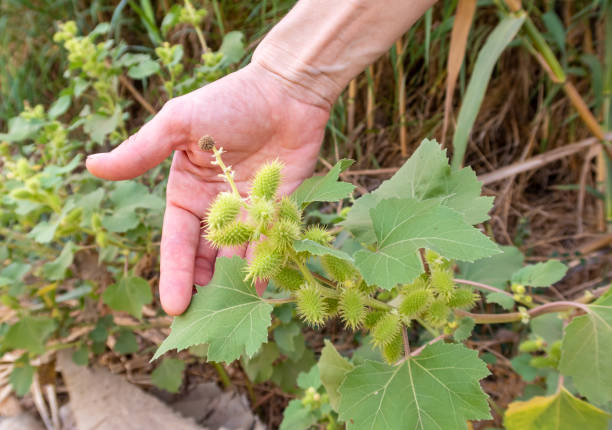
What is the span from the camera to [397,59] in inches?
87.5

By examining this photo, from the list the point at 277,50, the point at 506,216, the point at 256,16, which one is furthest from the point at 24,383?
the point at 506,216

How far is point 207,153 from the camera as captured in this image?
4.08ft

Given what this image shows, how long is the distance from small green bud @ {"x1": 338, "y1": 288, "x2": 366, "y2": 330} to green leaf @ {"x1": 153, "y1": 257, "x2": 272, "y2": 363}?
14 cm

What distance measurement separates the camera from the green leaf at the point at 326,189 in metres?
0.81

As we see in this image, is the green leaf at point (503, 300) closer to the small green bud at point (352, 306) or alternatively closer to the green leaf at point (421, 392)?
the green leaf at point (421, 392)

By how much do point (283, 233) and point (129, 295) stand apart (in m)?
1.10

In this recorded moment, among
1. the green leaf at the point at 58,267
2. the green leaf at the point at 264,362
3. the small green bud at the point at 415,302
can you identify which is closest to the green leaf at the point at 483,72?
the small green bud at the point at 415,302

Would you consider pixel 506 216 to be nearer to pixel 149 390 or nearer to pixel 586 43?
pixel 586 43

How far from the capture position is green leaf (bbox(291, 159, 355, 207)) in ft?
2.64

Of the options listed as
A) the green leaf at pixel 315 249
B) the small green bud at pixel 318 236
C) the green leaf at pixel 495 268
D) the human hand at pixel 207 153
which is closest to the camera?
the green leaf at pixel 315 249

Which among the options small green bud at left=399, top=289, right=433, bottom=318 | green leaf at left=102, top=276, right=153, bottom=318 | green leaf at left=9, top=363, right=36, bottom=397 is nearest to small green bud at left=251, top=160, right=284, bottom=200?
small green bud at left=399, top=289, right=433, bottom=318

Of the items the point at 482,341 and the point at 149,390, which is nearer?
the point at 482,341

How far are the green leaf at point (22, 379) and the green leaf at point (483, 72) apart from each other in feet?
6.15

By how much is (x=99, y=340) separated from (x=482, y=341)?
1609 millimetres
